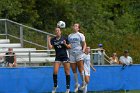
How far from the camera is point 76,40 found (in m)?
20.3

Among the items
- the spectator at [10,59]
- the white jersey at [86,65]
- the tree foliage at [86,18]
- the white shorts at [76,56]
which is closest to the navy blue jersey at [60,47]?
the white shorts at [76,56]

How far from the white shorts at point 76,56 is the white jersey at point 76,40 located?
12 centimetres

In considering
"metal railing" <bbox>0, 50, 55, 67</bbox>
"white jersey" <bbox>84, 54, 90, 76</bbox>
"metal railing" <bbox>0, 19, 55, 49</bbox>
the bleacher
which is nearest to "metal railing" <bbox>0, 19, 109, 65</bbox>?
"metal railing" <bbox>0, 19, 55, 49</bbox>

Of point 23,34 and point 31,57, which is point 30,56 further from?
point 23,34

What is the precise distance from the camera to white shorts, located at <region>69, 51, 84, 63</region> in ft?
66.9

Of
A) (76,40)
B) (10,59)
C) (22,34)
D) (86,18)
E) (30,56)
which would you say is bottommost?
(10,59)

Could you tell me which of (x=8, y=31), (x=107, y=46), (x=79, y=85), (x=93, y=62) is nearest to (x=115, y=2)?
(x=107, y=46)

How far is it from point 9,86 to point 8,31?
756 cm

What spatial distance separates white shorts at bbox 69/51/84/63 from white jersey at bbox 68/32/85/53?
12 cm

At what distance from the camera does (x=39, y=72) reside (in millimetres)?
22141

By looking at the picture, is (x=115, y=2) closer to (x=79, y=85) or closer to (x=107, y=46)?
(x=107, y=46)

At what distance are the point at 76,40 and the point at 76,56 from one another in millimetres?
565

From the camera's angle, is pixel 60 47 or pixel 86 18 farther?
pixel 86 18

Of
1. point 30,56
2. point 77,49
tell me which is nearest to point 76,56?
point 77,49
